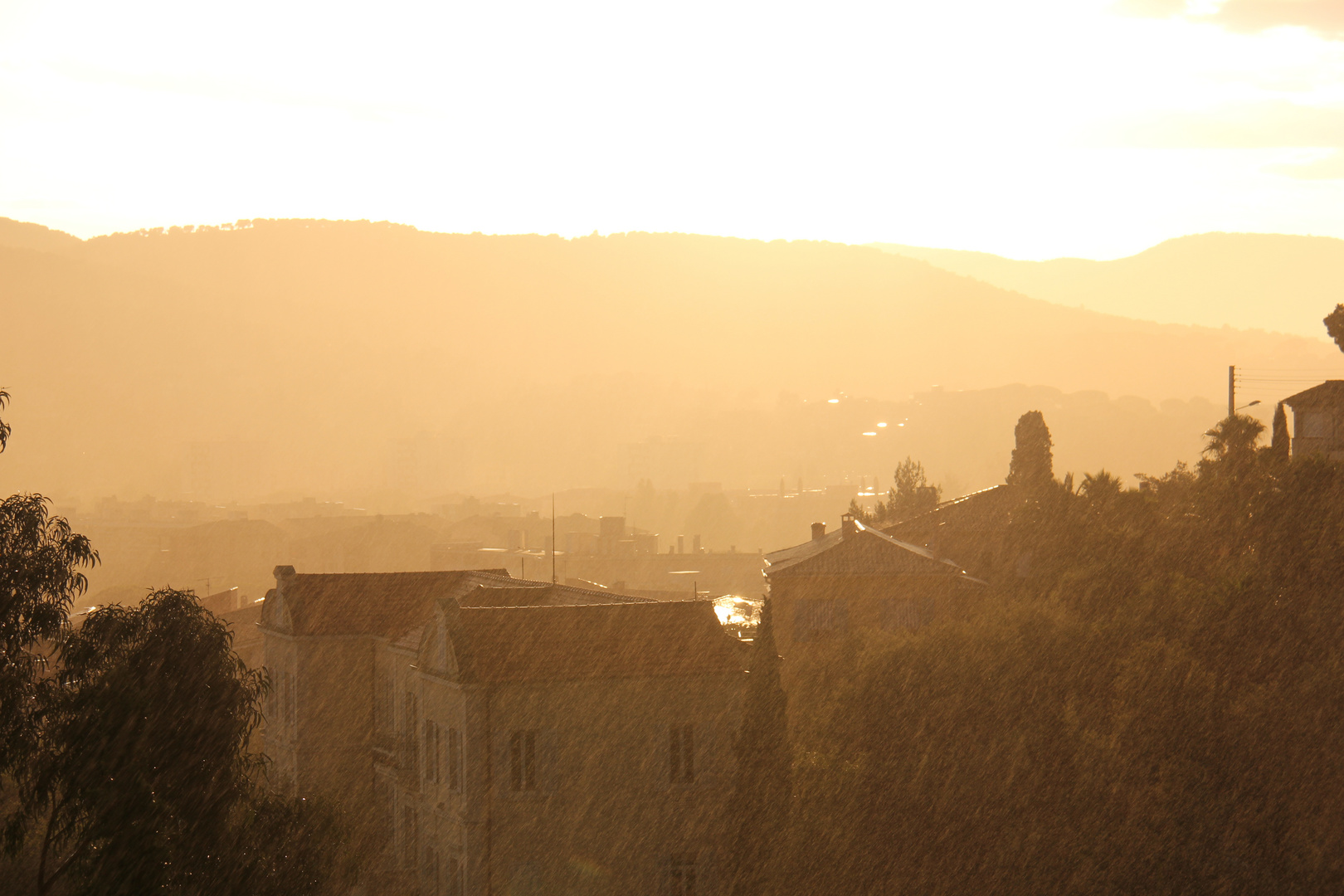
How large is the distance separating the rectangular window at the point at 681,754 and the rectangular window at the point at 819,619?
1586 cm

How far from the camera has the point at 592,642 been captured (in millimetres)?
23328

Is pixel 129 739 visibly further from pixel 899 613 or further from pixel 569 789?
pixel 899 613

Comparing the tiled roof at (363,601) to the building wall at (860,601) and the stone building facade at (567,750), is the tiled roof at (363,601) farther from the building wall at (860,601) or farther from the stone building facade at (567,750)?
the building wall at (860,601)

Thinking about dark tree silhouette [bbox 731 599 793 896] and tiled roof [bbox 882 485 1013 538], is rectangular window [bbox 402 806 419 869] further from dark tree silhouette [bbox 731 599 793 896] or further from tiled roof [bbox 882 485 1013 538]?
tiled roof [bbox 882 485 1013 538]

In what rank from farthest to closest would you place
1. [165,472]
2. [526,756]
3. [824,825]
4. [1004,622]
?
1. [165,472]
2. [1004,622]
3. [824,825]
4. [526,756]

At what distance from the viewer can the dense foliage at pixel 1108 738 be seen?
25547mm

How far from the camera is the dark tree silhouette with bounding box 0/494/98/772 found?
16.0 m

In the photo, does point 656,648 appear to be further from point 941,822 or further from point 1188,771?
point 1188,771

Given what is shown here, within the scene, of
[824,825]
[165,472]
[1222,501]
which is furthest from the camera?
[165,472]

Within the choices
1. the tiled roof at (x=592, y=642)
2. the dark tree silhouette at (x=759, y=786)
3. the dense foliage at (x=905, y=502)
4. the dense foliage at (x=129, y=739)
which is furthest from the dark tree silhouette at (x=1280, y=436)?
the dense foliage at (x=129, y=739)

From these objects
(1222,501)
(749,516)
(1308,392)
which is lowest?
(749,516)

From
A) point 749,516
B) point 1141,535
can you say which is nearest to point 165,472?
point 749,516

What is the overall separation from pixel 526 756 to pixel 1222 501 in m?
26.0

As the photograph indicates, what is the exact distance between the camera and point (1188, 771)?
89.4 ft
